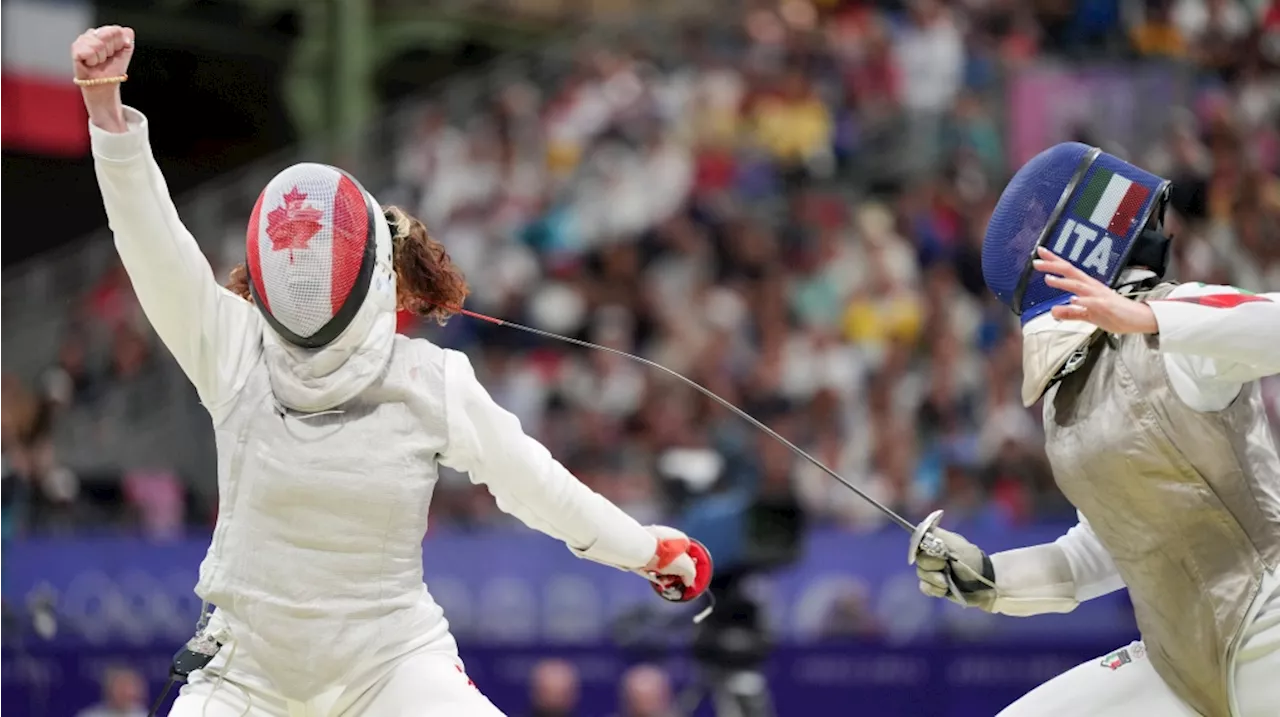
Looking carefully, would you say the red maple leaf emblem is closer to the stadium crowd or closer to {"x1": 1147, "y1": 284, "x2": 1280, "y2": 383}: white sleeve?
{"x1": 1147, "y1": 284, "x2": 1280, "y2": 383}: white sleeve

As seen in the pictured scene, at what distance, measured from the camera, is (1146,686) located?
3.36m

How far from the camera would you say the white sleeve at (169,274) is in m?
2.93

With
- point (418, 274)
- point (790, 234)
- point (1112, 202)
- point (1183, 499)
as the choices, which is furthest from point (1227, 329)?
point (790, 234)

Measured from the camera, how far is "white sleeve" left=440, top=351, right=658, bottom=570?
10.1ft

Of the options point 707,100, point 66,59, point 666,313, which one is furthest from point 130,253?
point 66,59

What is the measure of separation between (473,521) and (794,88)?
11.9 feet

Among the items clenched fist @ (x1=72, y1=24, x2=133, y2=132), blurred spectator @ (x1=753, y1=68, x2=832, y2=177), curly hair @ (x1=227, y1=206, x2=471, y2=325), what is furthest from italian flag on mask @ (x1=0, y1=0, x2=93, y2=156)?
clenched fist @ (x1=72, y1=24, x2=133, y2=132)

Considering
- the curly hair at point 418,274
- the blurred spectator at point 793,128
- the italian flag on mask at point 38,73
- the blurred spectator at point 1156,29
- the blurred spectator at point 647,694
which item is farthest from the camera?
the blurred spectator at point 1156,29

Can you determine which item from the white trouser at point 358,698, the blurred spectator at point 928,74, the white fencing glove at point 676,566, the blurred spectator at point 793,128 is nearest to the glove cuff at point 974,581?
the white fencing glove at point 676,566

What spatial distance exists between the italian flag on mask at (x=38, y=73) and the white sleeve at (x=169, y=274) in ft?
26.0

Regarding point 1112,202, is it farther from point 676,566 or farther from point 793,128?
point 793,128

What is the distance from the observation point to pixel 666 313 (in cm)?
909

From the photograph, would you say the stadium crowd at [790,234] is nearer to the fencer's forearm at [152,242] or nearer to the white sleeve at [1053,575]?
the white sleeve at [1053,575]

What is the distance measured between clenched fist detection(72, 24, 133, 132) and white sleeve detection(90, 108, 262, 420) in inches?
1.0
